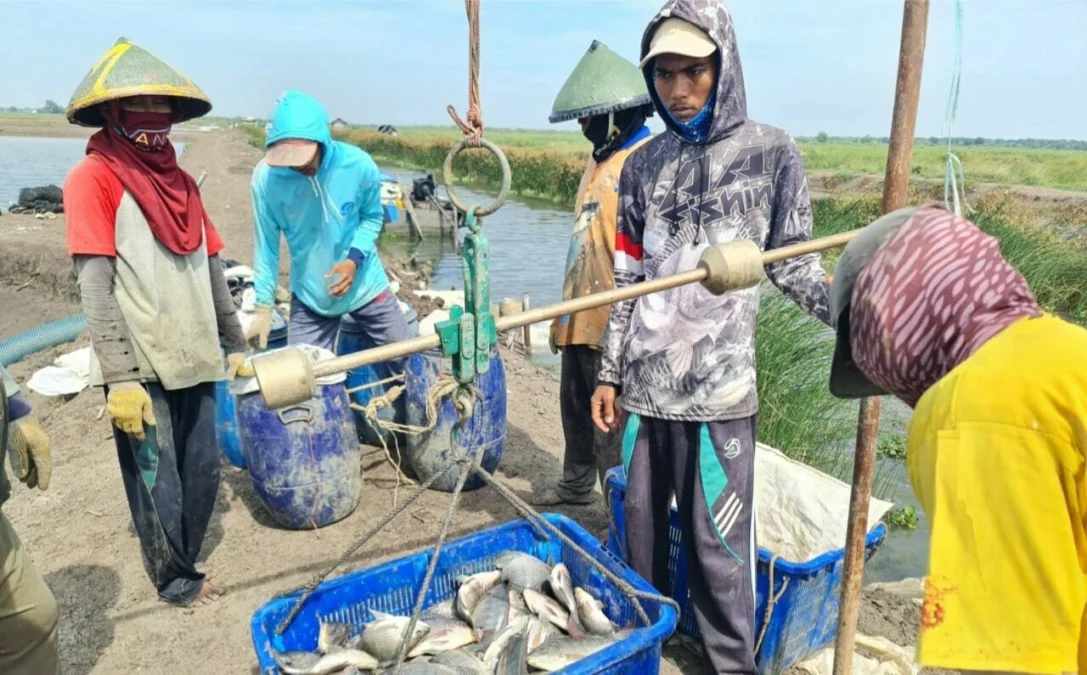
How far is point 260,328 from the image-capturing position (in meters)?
4.03

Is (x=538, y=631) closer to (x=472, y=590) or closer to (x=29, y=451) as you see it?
(x=472, y=590)

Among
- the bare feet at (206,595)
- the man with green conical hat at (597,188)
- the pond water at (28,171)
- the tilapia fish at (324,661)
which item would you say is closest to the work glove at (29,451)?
the tilapia fish at (324,661)

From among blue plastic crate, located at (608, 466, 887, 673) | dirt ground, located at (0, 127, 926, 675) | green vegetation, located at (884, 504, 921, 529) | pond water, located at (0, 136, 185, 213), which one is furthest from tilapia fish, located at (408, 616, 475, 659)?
pond water, located at (0, 136, 185, 213)

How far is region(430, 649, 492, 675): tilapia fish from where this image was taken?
2.21 metres

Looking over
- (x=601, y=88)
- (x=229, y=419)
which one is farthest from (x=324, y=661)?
(x=601, y=88)

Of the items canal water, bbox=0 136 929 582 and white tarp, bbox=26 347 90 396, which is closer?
canal water, bbox=0 136 929 582

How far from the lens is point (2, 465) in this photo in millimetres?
2053

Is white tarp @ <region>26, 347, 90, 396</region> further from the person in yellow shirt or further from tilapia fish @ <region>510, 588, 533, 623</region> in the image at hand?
the person in yellow shirt

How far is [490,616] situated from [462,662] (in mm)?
262

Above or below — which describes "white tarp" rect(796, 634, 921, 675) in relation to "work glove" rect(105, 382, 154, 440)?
below

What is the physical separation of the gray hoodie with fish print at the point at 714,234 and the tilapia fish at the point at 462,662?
3.15 ft

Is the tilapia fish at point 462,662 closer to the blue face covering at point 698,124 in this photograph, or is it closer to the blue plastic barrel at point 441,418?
the blue plastic barrel at point 441,418

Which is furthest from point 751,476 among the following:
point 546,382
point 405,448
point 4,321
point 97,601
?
point 4,321

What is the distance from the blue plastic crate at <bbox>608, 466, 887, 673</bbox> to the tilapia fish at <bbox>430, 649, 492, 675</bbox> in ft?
2.44
